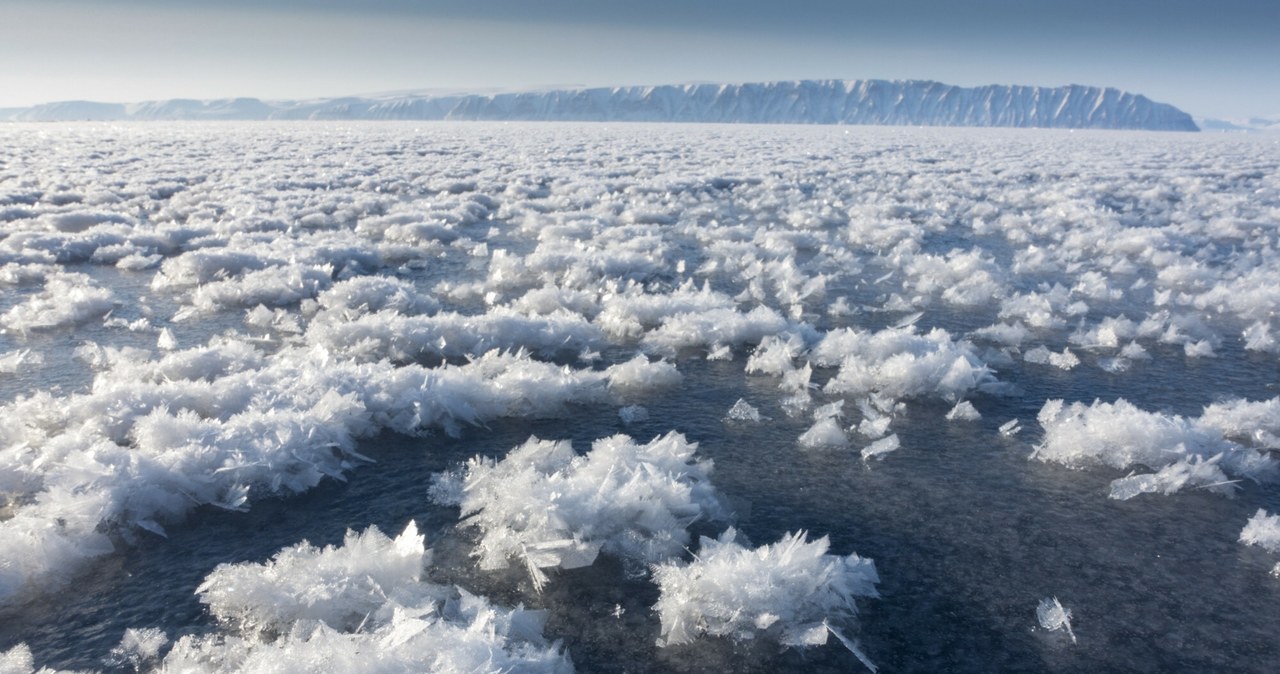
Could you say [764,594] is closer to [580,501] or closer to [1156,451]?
[580,501]

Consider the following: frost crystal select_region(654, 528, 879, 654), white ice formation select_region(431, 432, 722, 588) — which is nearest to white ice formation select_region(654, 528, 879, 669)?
frost crystal select_region(654, 528, 879, 654)

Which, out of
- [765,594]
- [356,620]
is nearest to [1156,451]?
[765,594]

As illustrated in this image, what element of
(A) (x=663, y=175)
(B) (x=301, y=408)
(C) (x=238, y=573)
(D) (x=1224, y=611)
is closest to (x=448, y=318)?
(B) (x=301, y=408)

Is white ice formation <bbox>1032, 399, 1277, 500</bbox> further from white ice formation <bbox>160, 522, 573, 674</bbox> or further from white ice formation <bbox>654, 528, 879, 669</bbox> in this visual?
white ice formation <bbox>160, 522, 573, 674</bbox>

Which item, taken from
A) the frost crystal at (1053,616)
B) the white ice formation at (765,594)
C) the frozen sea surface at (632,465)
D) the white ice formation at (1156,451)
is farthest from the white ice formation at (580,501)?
the white ice formation at (1156,451)

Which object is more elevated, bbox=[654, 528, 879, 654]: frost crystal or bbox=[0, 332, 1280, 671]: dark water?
bbox=[654, 528, 879, 654]: frost crystal
